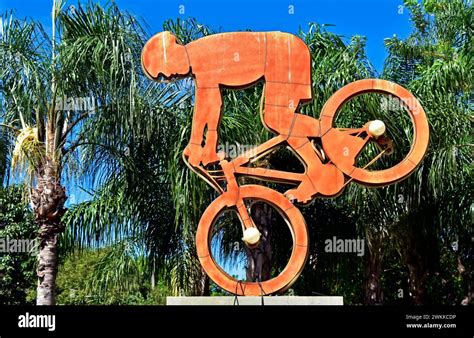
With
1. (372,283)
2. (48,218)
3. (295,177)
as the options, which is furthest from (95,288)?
(295,177)

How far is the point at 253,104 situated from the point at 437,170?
3398 mm

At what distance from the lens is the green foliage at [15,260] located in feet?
62.0

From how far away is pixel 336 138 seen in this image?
1005 cm

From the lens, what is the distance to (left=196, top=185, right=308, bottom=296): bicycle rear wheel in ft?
31.4

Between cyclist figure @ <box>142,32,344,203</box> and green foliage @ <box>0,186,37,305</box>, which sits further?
green foliage @ <box>0,186,37,305</box>

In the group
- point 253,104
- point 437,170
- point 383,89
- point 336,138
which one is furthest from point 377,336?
point 253,104

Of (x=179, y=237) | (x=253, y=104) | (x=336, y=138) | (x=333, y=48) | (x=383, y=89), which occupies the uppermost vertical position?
(x=333, y=48)

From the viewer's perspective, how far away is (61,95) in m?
11.3

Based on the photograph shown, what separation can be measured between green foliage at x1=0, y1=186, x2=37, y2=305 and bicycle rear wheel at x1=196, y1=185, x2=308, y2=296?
9587mm

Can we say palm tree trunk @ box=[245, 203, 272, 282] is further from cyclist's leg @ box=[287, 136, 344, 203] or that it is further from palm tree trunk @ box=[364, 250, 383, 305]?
palm tree trunk @ box=[364, 250, 383, 305]

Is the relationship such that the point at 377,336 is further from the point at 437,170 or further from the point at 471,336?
the point at 437,170

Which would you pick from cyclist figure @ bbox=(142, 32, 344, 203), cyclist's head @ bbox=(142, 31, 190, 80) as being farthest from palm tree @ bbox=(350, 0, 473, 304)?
cyclist's head @ bbox=(142, 31, 190, 80)

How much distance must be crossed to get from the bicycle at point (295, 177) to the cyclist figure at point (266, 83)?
5.5 inches

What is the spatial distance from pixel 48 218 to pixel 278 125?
3.86 metres
